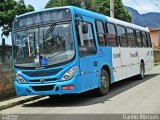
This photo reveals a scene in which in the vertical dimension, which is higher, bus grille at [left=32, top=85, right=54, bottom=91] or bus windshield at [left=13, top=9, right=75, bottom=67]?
bus windshield at [left=13, top=9, right=75, bottom=67]

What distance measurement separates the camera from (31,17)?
40.8 feet

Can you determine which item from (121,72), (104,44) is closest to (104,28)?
(104,44)

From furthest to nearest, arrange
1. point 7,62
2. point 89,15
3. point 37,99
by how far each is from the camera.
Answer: point 7,62, point 37,99, point 89,15

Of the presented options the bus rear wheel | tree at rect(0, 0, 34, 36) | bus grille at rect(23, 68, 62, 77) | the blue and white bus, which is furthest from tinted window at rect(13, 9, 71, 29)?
tree at rect(0, 0, 34, 36)

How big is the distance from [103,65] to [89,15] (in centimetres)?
188

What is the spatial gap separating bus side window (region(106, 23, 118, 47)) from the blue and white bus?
3.09ft

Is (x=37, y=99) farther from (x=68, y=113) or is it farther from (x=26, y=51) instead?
(x=68, y=113)

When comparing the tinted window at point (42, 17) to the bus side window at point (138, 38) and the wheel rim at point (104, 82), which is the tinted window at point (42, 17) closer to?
the wheel rim at point (104, 82)

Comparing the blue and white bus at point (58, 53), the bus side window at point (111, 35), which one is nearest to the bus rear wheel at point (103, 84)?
the blue and white bus at point (58, 53)

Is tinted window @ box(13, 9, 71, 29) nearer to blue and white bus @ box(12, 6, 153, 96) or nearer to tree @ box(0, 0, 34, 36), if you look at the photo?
blue and white bus @ box(12, 6, 153, 96)

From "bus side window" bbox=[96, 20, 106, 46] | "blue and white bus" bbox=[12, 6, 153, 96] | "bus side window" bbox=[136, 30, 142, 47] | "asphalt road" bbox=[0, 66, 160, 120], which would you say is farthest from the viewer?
"bus side window" bbox=[136, 30, 142, 47]

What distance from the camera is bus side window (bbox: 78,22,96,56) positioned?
468 inches

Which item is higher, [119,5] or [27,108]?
[119,5]

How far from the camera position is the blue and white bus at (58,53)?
11.5 metres
